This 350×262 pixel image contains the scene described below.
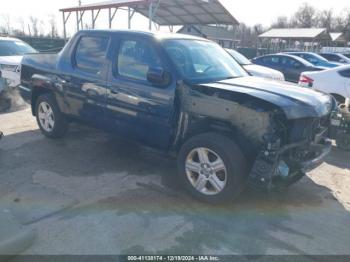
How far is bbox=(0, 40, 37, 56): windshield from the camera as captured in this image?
10.1 m

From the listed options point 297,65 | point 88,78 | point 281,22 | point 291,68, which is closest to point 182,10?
point 291,68

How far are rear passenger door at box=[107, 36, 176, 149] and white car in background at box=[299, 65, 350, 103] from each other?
16.7 ft

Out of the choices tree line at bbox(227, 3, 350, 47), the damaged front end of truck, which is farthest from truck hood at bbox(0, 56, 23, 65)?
tree line at bbox(227, 3, 350, 47)

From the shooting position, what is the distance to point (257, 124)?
3561 millimetres

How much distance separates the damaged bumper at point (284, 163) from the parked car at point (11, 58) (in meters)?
7.40

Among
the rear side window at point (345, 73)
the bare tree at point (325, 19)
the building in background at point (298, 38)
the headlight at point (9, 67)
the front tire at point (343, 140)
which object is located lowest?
the front tire at point (343, 140)

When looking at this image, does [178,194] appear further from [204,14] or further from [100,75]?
[204,14]

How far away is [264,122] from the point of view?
3.51 metres

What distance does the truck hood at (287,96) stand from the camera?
3.53 m

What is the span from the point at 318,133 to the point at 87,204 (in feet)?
9.76

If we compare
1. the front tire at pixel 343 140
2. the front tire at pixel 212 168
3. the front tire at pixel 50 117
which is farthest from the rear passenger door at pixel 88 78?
the front tire at pixel 343 140

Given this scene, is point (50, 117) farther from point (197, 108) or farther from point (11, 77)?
point (11, 77)

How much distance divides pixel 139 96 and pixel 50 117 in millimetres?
2369

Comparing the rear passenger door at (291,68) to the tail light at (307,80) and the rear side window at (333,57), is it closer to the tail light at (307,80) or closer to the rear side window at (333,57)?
the tail light at (307,80)
